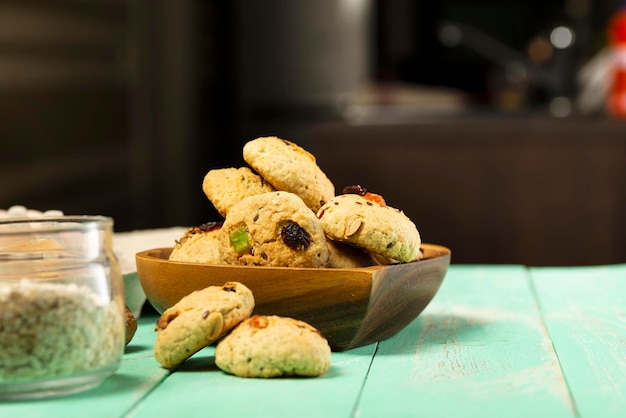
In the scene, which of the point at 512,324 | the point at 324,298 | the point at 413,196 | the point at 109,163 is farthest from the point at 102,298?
the point at 109,163

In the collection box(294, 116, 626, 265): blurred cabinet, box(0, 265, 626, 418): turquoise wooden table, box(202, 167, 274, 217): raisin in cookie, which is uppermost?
box(202, 167, 274, 217): raisin in cookie

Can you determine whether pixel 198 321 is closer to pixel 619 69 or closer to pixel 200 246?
pixel 200 246

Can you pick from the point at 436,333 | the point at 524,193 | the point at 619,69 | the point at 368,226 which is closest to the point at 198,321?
the point at 368,226

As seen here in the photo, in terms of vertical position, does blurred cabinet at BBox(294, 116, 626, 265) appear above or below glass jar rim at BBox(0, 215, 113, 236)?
below

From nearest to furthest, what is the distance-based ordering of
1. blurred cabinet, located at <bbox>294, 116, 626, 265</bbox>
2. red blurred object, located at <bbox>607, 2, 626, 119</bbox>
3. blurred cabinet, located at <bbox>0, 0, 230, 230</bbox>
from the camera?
blurred cabinet, located at <bbox>294, 116, 626, 265</bbox> → blurred cabinet, located at <bbox>0, 0, 230, 230</bbox> → red blurred object, located at <bbox>607, 2, 626, 119</bbox>

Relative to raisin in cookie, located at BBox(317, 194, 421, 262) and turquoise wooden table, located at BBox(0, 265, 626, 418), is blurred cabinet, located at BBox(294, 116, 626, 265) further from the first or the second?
raisin in cookie, located at BBox(317, 194, 421, 262)

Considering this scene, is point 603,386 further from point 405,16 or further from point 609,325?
point 405,16

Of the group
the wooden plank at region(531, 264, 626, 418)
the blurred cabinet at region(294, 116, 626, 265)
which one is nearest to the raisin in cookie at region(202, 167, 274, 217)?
the wooden plank at region(531, 264, 626, 418)

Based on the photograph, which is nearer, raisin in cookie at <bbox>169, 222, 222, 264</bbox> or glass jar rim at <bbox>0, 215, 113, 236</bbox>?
glass jar rim at <bbox>0, 215, 113, 236</bbox>
